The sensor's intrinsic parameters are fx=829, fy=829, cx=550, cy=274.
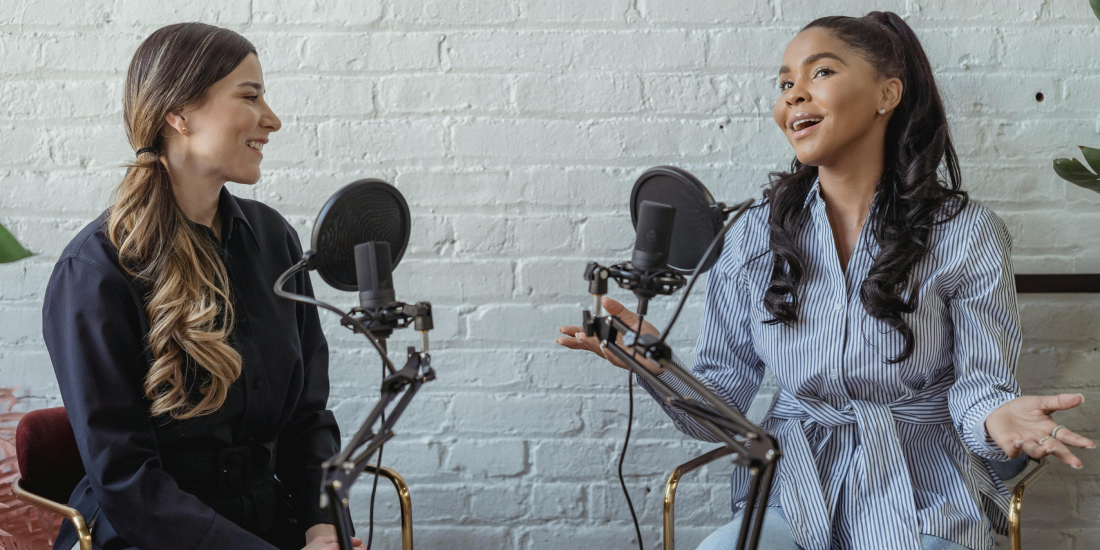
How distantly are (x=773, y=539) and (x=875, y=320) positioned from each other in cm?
39

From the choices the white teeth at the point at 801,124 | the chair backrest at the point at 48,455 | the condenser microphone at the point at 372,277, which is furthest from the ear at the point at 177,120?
the white teeth at the point at 801,124

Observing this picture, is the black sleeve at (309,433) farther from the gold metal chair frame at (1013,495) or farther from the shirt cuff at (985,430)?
the shirt cuff at (985,430)

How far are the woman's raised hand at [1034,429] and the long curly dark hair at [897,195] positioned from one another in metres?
0.17

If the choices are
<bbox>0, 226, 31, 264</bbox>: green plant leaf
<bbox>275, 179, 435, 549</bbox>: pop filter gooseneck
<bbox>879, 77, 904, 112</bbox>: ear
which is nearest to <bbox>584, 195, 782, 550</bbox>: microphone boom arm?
<bbox>275, 179, 435, 549</bbox>: pop filter gooseneck

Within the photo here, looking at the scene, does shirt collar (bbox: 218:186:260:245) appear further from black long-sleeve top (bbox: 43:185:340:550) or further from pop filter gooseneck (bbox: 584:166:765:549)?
pop filter gooseneck (bbox: 584:166:765:549)

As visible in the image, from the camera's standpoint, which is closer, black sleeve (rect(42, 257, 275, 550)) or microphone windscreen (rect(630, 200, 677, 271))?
microphone windscreen (rect(630, 200, 677, 271))

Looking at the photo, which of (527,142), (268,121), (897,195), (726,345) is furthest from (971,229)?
(268,121)

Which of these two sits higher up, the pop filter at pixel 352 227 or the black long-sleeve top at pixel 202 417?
the pop filter at pixel 352 227

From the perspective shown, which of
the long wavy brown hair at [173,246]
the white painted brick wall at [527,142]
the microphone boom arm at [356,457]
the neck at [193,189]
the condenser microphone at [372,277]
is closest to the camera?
the microphone boom arm at [356,457]

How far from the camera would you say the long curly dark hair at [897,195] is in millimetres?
1340

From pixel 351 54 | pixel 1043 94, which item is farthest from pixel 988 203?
pixel 351 54

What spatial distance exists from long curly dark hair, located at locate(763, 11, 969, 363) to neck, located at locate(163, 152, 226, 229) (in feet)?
3.08

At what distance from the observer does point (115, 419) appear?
1.16 m

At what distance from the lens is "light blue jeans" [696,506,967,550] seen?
4.06ft
